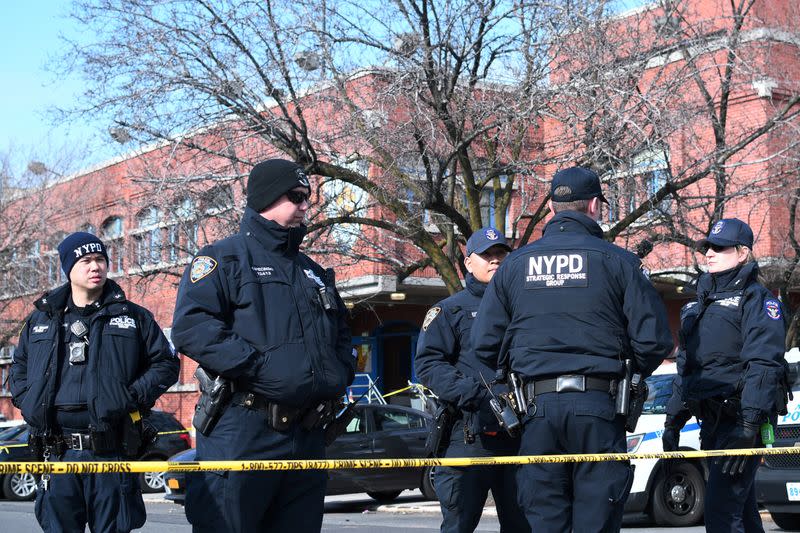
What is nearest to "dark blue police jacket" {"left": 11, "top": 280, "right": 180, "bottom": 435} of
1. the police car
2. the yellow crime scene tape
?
the yellow crime scene tape

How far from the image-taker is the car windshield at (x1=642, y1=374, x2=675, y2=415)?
12184 millimetres

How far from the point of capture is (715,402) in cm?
703

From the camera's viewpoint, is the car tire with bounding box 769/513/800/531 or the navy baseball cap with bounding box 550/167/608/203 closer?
the navy baseball cap with bounding box 550/167/608/203

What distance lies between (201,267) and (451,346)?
241 cm

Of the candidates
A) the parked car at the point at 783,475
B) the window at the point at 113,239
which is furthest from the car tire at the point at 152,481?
the parked car at the point at 783,475

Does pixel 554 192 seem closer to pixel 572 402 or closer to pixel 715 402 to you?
pixel 572 402

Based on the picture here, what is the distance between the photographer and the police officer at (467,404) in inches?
261

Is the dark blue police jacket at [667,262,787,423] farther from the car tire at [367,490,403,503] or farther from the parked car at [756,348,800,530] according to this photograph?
the car tire at [367,490,403,503]

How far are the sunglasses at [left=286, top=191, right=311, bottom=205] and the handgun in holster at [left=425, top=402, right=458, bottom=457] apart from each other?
2.10 metres

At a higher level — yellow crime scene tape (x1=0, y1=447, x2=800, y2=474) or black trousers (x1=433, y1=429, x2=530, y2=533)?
yellow crime scene tape (x1=0, y1=447, x2=800, y2=474)

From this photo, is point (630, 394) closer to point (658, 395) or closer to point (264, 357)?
point (264, 357)

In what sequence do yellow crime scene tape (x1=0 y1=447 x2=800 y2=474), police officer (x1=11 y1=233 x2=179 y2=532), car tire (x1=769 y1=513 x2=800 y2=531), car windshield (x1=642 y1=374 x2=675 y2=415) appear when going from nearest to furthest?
yellow crime scene tape (x1=0 y1=447 x2=800 y2=474)
police officer (x1=11 y1=233 x2=179 y2=532)
car tire (x1=769 y1=513 x2=800 y2=531)
car windshield (x1=642 y1=374 x2=675 y2=415)

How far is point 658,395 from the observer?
489 inches

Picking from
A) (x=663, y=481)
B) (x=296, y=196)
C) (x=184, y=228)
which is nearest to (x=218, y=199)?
(x=184, y=228)
